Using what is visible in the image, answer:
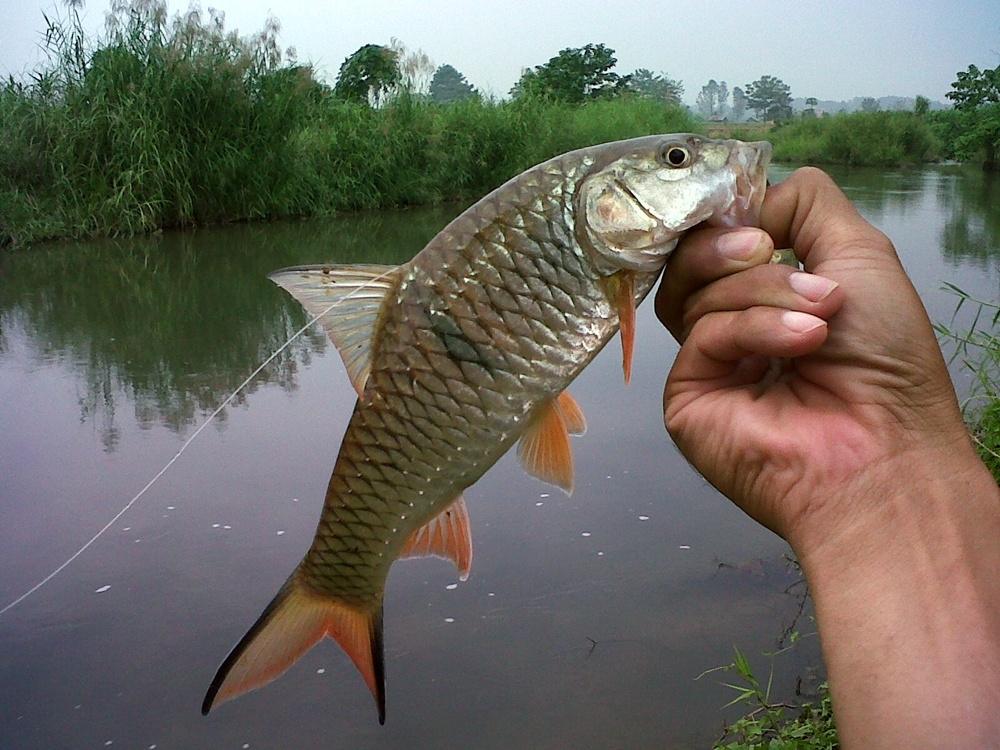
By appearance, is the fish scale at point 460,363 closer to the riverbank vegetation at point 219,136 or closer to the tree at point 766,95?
the riverbank vegetation at point 219,136

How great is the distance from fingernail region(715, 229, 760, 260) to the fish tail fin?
0.82 m

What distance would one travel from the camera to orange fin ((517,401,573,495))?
1.58 meters

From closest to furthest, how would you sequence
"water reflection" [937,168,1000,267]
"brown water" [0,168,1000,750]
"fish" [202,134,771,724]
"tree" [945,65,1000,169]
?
"fish" [202,134,771,724]
"brown water" [0,168,1000,750]
"water reflection" [937,168,1000,267]
"tree" [945,65,1000,169]

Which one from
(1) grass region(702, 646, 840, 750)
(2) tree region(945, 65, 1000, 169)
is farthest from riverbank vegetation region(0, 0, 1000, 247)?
(2) tree region(945, 65, 1000, 169)

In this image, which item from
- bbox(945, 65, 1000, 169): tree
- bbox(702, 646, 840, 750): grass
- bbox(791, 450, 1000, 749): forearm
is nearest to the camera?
bbox(791, 450, 1000, 749): forearm

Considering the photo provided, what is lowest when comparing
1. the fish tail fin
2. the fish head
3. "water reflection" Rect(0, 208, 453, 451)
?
"water reflection" Rect(0, 208, 453, 451)

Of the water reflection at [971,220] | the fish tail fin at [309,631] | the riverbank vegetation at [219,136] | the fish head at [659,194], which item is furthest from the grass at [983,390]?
the riverbank vegetation at [219,136]

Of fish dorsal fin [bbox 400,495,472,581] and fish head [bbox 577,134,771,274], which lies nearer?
fish head [bbox 577,134,771,274]

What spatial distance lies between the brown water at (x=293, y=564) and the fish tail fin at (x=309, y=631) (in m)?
1.19

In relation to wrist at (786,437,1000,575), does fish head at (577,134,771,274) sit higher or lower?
higher

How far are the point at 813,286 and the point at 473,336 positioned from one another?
51 centimetres

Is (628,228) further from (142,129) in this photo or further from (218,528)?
(142,129)

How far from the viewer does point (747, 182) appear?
1.41 meters

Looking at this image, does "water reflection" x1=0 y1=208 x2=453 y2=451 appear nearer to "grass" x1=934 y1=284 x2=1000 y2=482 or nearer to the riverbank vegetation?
the riverbank vegetation
